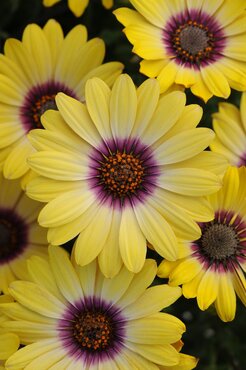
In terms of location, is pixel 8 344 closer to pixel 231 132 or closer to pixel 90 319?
pixel 90 319

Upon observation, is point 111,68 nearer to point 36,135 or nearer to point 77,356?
point 36,135

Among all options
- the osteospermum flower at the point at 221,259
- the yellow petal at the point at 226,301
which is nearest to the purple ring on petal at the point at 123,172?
the osteospermum flower at the point at 221,259

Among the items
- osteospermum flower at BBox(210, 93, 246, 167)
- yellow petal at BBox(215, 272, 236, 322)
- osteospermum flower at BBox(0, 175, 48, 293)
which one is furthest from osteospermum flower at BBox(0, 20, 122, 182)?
yellow petal at BBox(215, 272, 236, 322)

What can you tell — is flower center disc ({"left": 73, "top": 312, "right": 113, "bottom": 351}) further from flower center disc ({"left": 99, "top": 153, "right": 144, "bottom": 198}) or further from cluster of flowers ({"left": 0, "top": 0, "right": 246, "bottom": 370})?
flower center disc ({"left": 99, "top": 153, "right": 144, "bottom": 198})

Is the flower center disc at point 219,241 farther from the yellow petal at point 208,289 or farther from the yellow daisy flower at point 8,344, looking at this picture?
the yellow daisy flower at point 8,344

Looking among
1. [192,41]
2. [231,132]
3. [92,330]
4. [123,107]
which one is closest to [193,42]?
[192,41]

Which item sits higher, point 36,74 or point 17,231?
point 36,74

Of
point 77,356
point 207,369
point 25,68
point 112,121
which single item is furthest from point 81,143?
point 207,369

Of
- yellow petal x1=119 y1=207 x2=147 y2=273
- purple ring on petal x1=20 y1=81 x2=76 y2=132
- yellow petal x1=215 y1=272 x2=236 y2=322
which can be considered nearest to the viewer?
yellow petal x1=119 y1=207 x2=147 y2=273
